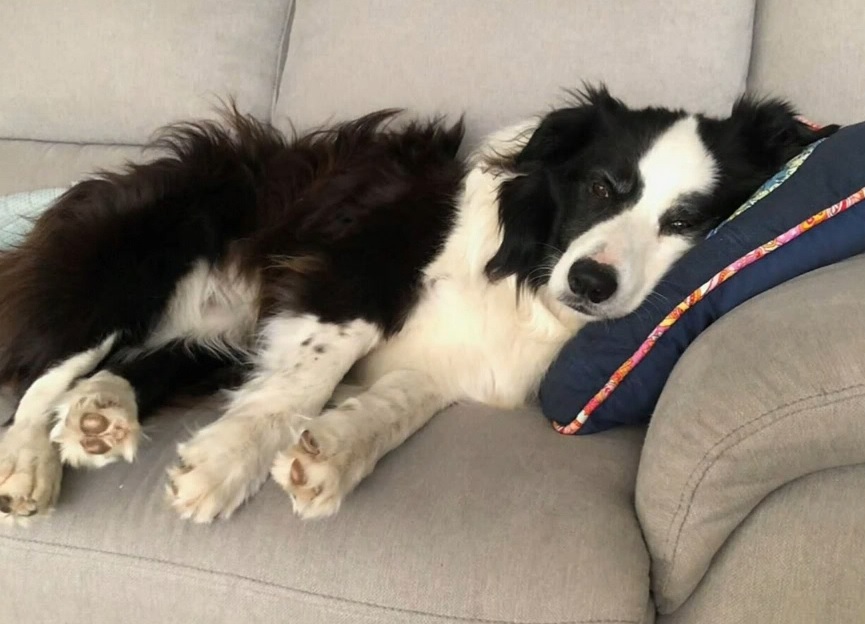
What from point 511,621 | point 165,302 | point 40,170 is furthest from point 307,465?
point 40,170

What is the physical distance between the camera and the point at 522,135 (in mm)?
1912

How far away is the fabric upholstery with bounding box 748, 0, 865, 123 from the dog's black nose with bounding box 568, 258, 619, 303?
101 cm

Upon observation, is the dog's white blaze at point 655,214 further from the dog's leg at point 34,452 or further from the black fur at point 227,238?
the dog's leg at point 34,452

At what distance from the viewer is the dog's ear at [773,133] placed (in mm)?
1657

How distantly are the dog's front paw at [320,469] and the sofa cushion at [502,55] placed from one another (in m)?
1.22

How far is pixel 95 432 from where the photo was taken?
1.36 m

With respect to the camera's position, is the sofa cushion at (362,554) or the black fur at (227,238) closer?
the sofa cushion at (362,554)

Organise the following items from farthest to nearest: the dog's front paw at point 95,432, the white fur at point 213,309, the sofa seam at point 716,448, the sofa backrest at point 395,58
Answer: the sofa backrest at point 395,58 < the white fur at point 213,309 < the dog's front paw at point 95,432 < the sofa seam at point 716,448

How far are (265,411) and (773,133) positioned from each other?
1183 mm

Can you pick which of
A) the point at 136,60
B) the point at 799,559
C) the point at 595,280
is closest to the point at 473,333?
the point at 595,280

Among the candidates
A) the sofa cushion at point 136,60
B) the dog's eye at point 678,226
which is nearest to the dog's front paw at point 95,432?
the dog's eye at point 678,226

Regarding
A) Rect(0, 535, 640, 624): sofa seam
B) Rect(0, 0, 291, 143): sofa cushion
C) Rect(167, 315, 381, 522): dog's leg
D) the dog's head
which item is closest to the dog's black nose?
the dog's head

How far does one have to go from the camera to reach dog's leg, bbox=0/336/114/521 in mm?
1270

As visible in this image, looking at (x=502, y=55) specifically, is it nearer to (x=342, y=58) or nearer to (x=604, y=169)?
(x=342, y=58)
